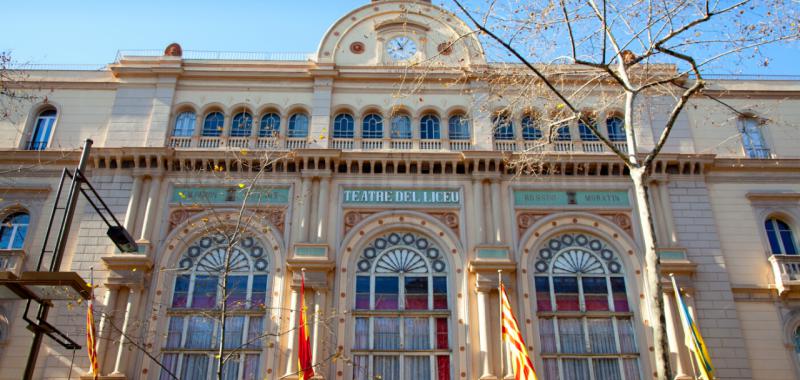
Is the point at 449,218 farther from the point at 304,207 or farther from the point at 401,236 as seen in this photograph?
the point at 304,207

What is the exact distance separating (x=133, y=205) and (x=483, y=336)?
1290 centimetres

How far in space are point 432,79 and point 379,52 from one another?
2.64 m

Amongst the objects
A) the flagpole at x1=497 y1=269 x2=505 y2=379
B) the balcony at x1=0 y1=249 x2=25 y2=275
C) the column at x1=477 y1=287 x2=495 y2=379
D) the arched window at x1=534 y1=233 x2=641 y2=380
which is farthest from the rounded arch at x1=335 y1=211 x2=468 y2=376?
the balcony at x1=0 y1=249 x2=25 y2=275

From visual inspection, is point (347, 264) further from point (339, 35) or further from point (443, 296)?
point (339, 35)

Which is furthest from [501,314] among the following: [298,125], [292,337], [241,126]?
[241,126]

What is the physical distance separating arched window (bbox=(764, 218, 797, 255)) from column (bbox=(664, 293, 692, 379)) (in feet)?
15.9

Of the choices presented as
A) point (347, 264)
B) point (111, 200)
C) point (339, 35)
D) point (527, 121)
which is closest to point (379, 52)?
point (339, 35)

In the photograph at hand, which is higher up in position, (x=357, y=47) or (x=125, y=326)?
(x=357, y=47)

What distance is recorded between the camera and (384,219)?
24406 mm

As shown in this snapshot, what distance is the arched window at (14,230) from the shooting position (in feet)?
78.7

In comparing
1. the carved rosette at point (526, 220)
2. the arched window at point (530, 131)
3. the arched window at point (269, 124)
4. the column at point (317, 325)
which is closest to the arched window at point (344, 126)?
the arched window at point (269, 124)

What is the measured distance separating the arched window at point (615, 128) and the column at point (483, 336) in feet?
28.6

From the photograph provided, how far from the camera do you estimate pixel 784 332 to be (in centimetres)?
2247

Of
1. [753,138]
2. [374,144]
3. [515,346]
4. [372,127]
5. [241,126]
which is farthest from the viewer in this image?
[753,138]
